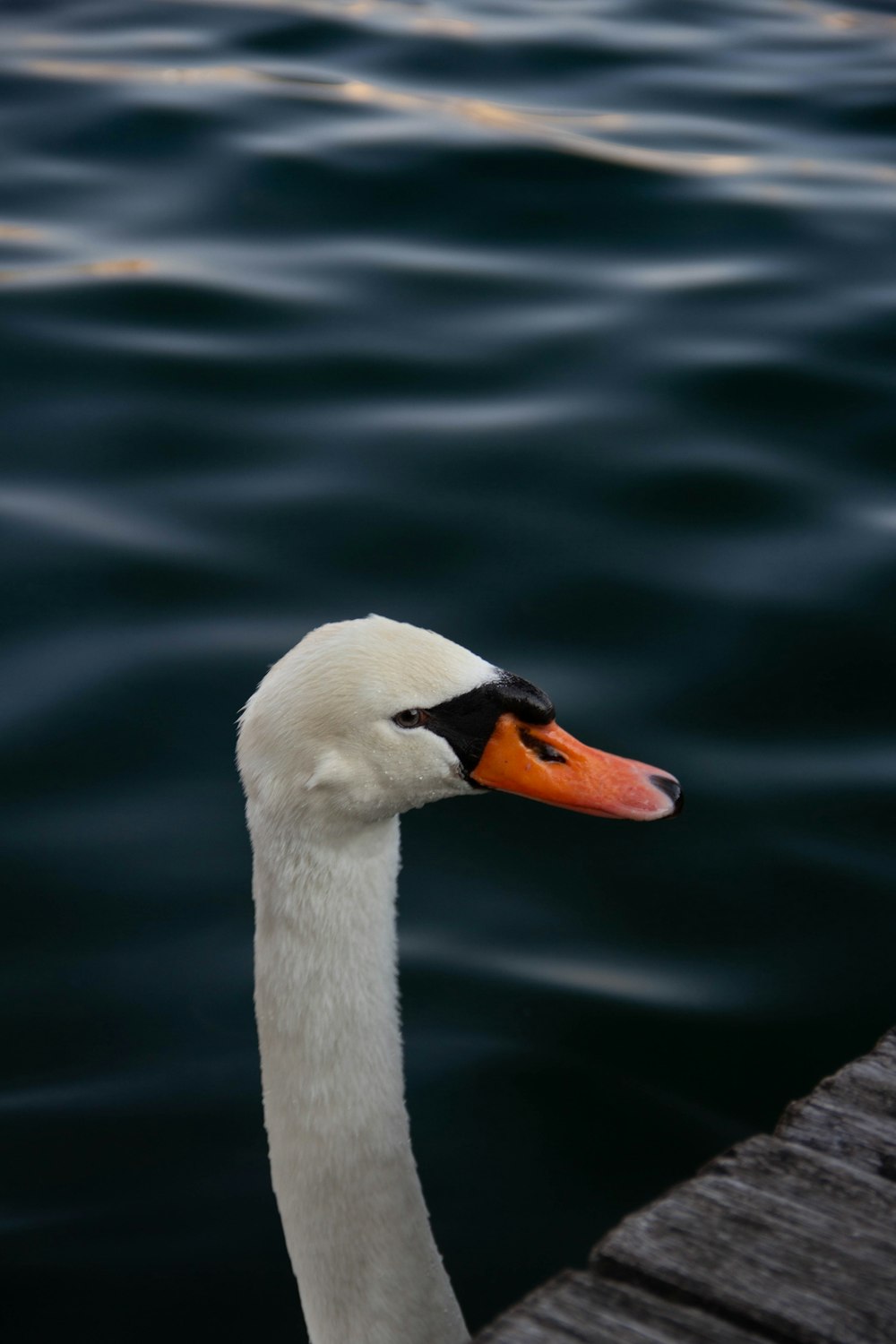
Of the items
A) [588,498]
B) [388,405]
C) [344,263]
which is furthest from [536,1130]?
[344,263]

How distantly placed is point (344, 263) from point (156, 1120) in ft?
18.7

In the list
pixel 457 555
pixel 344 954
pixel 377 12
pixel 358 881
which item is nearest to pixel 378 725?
pixel 358 881

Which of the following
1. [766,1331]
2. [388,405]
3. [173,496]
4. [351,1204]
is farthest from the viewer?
[388,405]

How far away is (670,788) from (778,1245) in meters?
0.97

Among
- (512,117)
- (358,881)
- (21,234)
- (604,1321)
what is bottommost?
(604,1321)

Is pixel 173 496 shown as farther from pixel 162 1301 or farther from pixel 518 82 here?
pixel 518 82

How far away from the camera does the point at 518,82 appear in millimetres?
10906

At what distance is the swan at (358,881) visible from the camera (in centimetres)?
300

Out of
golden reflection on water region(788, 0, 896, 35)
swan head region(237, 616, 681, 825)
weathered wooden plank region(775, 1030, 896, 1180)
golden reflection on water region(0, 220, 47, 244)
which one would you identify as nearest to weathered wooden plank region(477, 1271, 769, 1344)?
weathered wooden plank region(775, 1030, 896, 1180)

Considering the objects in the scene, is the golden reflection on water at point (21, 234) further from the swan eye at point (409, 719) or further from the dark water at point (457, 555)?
the swan eye at point (409, 719)

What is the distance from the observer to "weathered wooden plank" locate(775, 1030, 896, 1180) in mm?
2738

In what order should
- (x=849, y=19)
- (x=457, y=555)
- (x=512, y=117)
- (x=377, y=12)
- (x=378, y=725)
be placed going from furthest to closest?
(x=849, y=19), (x=377, y=12), (x=512, y=117), (x=457, y=555), (x=378, y=725)

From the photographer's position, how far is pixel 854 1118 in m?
2.84

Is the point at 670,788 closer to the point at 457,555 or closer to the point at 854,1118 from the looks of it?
the point at 854,1118
